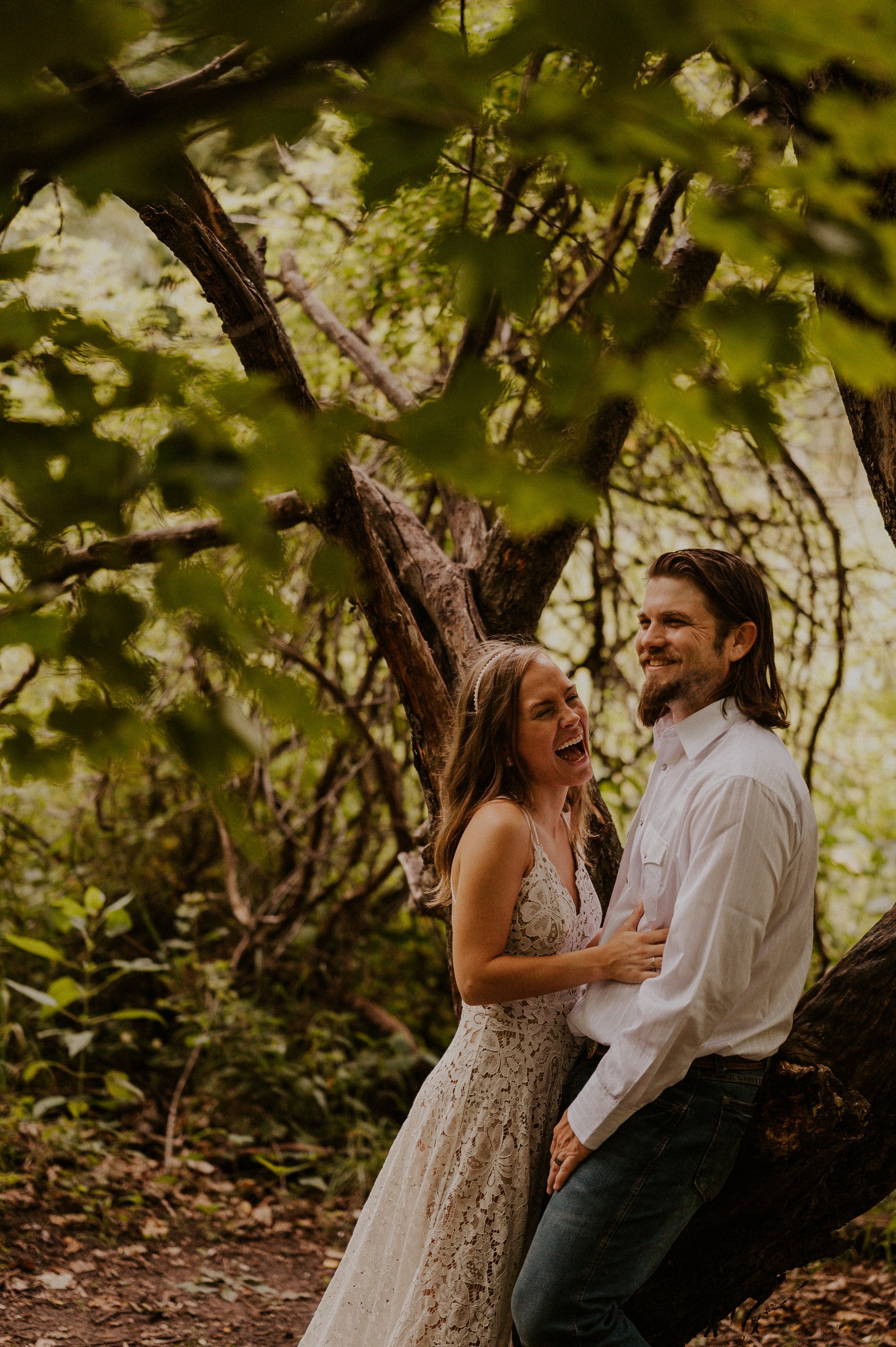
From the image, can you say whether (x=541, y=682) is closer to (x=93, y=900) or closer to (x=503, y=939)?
(x=503, y=939)

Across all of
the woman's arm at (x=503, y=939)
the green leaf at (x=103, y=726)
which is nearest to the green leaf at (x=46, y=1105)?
the woman's arm at (x=503, y=939)

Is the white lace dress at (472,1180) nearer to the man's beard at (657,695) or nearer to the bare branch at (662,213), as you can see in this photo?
the man's beard at (657,695)

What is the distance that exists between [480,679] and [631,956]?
712 millimetres

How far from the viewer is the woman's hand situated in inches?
77.1

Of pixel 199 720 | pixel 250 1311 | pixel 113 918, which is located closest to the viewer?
pixel 199 720

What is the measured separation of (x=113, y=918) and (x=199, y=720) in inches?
156

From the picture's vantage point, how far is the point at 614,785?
4.18 metres

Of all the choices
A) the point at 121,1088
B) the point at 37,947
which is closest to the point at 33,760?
the point at 37,947

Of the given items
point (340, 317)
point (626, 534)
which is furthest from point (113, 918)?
point (626, 534)

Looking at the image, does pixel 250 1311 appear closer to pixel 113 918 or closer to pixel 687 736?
pixel 113 918

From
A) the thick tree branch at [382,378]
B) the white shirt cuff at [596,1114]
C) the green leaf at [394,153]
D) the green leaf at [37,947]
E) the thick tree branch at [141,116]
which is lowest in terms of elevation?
the white shirt cuff at [596,1114]

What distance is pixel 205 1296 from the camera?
132 inches

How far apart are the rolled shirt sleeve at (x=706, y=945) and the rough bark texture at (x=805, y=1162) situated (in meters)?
0.39

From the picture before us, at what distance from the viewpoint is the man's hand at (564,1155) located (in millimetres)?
1953
